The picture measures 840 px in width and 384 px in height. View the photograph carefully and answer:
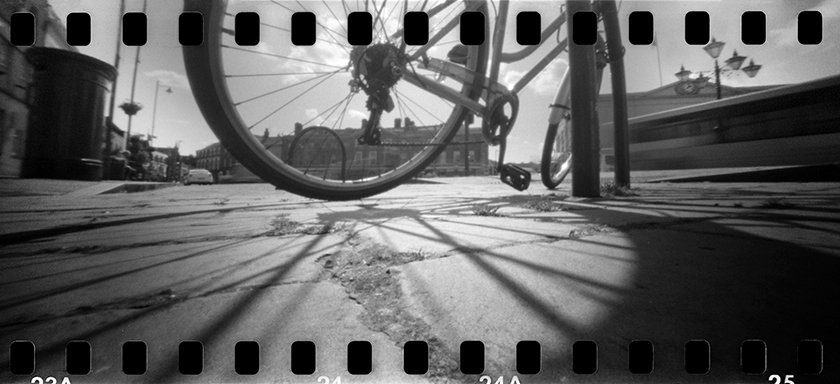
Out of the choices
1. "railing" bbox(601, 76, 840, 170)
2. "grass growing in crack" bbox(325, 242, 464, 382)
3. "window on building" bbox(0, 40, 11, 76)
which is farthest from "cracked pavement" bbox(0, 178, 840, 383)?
"window on building" bbox(0, 40, 11, 76)

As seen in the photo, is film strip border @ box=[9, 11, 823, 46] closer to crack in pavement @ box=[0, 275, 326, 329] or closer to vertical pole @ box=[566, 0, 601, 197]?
vertical pole @ box=[566, 0, 601, 197]

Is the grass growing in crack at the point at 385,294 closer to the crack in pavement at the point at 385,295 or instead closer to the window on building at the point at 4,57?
the crack in pavement at the point at 385,295

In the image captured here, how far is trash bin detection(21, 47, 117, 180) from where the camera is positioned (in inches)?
213

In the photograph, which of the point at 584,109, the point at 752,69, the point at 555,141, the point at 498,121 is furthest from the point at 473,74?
the point at 752,69

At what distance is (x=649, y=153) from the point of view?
768 centimetres

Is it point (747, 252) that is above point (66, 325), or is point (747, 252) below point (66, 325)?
above

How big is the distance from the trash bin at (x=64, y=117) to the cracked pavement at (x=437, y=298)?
6868mm

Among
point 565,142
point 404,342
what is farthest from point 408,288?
point 565,142

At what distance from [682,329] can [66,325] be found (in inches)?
38.4

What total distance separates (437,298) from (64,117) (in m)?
8.63

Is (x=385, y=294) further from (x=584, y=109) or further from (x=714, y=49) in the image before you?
(x=714, y=49)

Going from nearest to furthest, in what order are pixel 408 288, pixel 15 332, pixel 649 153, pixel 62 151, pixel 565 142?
pixel 15 332 < pixel 408 288 < pixel 565 142 < pixel 62 151 < pixel 649 153

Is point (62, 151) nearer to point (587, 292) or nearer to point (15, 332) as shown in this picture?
point (15, 332)

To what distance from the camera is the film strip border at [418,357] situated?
0.40 m
